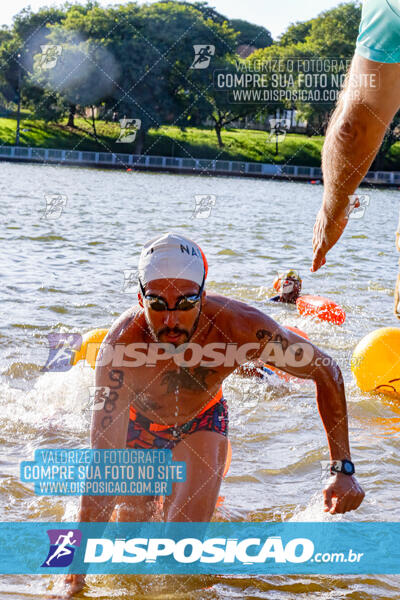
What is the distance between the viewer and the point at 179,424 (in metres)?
5.10

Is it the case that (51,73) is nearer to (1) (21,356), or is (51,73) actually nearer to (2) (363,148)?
(1) (21,356)

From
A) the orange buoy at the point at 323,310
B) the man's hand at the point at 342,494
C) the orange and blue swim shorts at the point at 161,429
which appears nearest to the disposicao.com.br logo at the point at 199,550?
the orange and blue swim shorts at the point at 161,429

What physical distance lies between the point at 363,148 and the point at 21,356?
6670 millimetres

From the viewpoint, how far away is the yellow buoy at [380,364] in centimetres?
799

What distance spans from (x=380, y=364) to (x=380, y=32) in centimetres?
579

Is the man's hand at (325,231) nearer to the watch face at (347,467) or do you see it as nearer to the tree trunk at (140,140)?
the watch face at (347,467)

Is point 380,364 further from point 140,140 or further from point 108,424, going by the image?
point 140,140

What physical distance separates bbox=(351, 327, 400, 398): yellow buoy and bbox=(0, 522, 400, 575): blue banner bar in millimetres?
2857

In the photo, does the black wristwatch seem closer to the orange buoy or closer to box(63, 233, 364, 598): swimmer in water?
box(63, 233, 364, 598): swimmer in water

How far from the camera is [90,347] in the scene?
813cm

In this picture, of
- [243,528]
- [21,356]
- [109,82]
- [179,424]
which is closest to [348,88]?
[179,424]

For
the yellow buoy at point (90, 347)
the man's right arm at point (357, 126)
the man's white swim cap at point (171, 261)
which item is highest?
the man's right arm at point (357, 126)

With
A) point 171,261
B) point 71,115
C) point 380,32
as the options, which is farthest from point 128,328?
point 71,115

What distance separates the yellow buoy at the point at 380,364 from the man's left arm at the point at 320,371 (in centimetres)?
360
